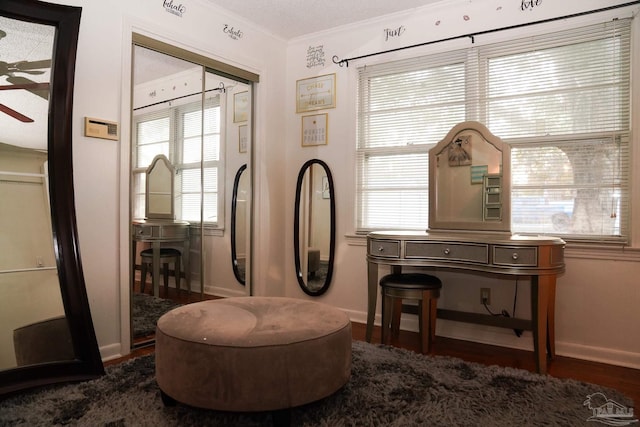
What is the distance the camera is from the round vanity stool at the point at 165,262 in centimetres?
292

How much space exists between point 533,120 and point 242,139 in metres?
2.27

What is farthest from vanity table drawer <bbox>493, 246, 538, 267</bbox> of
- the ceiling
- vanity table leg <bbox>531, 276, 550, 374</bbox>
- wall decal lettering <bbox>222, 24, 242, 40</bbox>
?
wall decal lettering <bbox>222, 24, 242, 40</bbox>

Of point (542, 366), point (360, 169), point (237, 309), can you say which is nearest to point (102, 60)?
point (237, 309)

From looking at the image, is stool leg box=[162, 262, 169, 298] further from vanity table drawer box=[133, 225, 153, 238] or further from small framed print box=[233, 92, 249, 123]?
small framed print box=[233, 92, 249, 123]

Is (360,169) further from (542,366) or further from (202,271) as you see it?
(542,366)

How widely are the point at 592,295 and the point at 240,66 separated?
122 inches

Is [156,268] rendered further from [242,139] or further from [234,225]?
[242,139]

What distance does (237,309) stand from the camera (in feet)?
6.82

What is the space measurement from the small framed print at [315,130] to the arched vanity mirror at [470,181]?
3.47 feet

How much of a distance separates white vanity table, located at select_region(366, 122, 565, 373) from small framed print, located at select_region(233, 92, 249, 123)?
5.27 ft

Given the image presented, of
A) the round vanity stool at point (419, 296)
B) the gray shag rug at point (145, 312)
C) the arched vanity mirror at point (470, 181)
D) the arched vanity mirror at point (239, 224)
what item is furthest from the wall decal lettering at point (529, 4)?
the gray shag rug at point (145, 312)

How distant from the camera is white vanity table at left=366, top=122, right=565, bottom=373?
7.94 ft

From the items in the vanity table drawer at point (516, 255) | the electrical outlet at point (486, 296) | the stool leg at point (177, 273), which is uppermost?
the vanity table drawer at point (516, 255)

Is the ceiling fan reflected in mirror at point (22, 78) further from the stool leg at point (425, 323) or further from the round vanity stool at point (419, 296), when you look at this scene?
the stool leg at point (425, 323)
